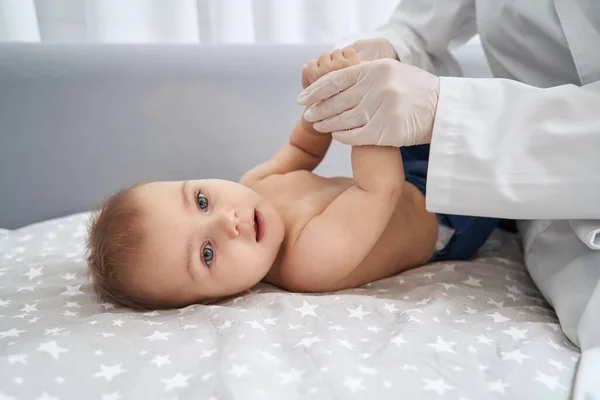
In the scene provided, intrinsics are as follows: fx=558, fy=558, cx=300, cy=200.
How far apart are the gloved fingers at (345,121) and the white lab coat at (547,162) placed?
0.10m

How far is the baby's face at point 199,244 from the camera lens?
72cm

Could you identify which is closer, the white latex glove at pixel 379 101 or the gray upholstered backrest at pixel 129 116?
the white latex glove at pixel 379 101

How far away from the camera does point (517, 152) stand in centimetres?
64

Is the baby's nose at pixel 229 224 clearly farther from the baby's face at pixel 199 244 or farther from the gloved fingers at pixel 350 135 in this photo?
the gloved fingers at pixel 350 135

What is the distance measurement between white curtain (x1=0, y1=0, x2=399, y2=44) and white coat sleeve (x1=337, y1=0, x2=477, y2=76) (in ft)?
1.41

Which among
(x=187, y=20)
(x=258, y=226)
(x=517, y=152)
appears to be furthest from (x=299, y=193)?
(x=187, y=20)

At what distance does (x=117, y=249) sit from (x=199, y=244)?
0.34ft

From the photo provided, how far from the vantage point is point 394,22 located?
1060 millimetres

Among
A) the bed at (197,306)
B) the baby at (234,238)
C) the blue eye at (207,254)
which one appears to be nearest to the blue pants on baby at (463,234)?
the bed at (197,306)

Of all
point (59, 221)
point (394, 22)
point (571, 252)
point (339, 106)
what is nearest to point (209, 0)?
point (394, 22)

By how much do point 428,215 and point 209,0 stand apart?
87 cm

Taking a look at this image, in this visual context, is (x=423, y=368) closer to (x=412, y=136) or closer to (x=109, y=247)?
(x=412, y=136)

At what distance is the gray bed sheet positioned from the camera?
1.69 feet

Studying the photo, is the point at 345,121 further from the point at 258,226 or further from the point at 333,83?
the point at 258,226
